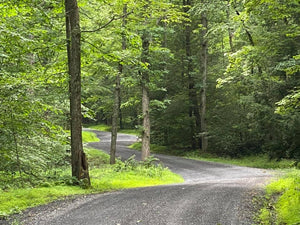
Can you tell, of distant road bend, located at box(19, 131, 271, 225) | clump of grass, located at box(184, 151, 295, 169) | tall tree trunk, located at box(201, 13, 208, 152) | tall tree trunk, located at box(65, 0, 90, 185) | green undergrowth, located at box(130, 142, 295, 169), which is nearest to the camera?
distant road bend, located at box(19, 131, 271, 225)

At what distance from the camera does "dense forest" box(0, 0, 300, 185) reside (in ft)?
25.4

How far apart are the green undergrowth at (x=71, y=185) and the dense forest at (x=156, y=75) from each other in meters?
0.60

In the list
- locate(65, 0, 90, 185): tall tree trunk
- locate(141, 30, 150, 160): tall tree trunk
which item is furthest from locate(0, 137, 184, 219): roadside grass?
Answer: locate(141, 30, 150, 160): tall tree trunk

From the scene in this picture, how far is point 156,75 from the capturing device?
52.3 ft

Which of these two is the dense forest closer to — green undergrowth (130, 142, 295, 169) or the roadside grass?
the roadside grass

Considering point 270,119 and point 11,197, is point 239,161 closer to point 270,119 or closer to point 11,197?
point 270,119

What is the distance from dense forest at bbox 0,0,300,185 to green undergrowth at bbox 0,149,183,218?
599 millimetres

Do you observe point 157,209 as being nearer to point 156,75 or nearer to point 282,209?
point 282,209

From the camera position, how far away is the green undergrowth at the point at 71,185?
22.9 feet

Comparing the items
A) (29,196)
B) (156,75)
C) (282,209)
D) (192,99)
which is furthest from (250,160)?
(29,196)

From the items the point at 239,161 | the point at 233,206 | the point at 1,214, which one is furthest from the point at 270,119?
the point at 1,214

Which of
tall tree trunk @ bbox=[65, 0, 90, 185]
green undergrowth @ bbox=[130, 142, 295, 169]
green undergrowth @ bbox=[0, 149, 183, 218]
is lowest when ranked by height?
green undergrowth @ bbox=[130, 142, 295, 169]

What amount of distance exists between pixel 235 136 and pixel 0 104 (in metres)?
18.3

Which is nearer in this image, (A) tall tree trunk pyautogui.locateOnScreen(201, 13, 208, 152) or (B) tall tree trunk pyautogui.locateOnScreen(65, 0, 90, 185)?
(B) tall tree trunk pyautogui.locateOnScreen(65, 0, 90, 185)
